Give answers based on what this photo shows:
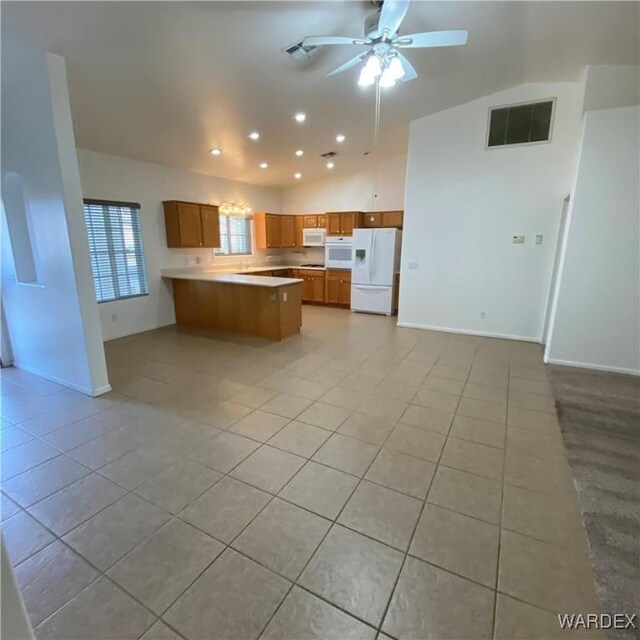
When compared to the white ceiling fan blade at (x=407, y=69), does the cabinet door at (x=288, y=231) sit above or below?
below

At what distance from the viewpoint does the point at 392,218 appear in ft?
23.0

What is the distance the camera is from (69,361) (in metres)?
3.46

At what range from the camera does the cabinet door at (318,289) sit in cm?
776

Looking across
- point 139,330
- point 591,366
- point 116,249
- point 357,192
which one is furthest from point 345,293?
point 591,366

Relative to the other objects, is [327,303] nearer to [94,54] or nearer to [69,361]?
[69,361]

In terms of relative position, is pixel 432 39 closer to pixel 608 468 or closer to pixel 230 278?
pixel 608 468

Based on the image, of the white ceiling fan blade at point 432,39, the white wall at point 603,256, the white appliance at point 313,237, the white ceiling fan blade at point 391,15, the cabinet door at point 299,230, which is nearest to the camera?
the white ceiling fan blade at point 391,15

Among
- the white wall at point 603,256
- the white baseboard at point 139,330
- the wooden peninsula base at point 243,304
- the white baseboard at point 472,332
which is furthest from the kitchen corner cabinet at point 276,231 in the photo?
the white wall at point 603,256

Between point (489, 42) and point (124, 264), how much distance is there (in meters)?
5.48

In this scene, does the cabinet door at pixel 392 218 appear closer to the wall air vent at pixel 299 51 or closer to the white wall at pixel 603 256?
the white wall at pixel 603 256

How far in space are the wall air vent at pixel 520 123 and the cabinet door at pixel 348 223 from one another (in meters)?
2.96

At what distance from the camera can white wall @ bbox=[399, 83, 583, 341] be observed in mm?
4578

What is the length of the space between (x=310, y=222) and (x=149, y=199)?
3600 mm
